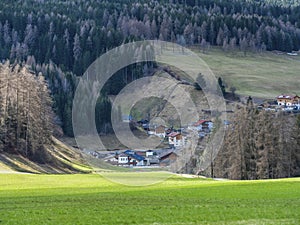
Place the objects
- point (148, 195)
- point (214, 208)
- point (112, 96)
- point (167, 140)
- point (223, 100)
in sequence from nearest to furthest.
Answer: point (214, 208) < point (148, 195) < point (167, 140) < point (223, 100) < point (112, 96)

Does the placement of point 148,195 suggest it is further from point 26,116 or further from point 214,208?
point 26,116

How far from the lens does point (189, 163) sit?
95.2m

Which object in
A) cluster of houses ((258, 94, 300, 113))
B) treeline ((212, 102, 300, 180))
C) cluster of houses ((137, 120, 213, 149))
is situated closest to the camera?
treeline ((212, 102, 300, 180))

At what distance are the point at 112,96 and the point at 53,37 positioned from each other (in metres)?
42.3

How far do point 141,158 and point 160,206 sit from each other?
7334cm

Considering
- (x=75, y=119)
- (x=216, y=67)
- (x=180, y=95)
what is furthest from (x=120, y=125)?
(x=216, y=67)

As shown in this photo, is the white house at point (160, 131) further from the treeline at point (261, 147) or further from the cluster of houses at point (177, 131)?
the treeline at point (261, 147)

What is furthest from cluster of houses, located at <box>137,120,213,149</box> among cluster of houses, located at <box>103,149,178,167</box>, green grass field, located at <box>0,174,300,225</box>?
green grass field, located at <box>0,174,300,225</box>

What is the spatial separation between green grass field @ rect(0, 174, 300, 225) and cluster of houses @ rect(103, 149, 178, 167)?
57.7 meters

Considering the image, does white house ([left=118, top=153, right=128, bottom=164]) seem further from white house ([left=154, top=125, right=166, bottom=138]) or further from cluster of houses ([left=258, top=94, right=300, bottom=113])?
cluster of houses ([left=258, top=94, right=300, bottom=113])

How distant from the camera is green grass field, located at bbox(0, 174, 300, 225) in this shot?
27.4 metres

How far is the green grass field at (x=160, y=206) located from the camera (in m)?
27.4

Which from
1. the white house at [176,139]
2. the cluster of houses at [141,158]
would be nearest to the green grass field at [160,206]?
the cluster of houses at [141,158]

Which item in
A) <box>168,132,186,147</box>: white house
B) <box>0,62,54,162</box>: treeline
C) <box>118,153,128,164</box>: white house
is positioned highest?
<box>0,62,54,162</box>: treeline
